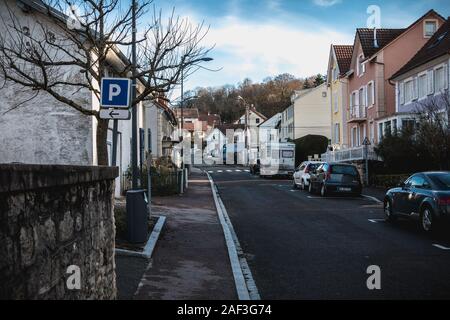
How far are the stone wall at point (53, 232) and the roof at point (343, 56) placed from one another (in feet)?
146

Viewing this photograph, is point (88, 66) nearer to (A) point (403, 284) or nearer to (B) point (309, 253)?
(B) point (309, 253)

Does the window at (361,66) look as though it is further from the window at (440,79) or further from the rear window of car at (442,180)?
the rear window of car at (442,180)

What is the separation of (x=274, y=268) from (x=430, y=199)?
200 inches

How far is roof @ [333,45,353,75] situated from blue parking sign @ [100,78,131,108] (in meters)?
41.1

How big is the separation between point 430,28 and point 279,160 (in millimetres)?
14763

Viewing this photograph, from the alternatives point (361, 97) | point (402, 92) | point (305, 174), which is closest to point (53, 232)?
point (305, 174)

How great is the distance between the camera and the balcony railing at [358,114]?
42.2 m

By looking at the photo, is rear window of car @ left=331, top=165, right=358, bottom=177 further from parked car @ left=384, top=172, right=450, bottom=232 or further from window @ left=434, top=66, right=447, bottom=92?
parked car @ left=384, top=172, right=450, bottom=232

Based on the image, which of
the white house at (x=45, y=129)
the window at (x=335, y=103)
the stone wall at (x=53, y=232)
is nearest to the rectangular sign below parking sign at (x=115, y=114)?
the stone wall at (x=53, y=232)

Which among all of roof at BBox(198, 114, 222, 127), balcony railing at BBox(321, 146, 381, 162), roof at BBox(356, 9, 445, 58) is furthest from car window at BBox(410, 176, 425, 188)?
roof at BBox(198, 114, 222, 127)

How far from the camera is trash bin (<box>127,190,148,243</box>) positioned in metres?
10.8

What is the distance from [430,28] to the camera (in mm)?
38094
